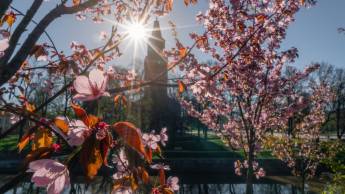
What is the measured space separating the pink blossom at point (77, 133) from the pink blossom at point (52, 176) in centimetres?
9

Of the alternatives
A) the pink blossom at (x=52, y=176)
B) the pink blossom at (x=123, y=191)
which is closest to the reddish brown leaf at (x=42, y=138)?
the pink blossom at (x=123, y=191)

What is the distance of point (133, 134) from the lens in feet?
2.92

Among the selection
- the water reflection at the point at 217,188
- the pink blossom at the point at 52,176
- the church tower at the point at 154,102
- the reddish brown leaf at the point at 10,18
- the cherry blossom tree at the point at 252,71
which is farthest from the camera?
the church tower at the point at 154,102

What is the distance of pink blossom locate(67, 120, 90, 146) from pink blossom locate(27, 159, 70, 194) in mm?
91

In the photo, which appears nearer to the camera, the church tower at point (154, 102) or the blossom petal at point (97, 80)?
the blossom petal at point (97, 80)

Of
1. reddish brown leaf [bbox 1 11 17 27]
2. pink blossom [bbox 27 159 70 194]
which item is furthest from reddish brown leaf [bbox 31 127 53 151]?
reddish brown leaf [bbox 1 11 17 27]

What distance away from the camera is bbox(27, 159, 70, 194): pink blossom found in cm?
82

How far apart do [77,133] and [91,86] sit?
15cm

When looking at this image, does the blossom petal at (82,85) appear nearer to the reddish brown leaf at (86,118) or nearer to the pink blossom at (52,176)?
the reddish brown leaf at (86,118)

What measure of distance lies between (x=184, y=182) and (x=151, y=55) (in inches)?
1110

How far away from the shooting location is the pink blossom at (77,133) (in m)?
0.91

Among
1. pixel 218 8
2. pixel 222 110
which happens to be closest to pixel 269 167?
pixel 222 110

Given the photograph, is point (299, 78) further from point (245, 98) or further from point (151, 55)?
point (151, 55)

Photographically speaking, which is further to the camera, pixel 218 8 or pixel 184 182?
pixel 184 182
